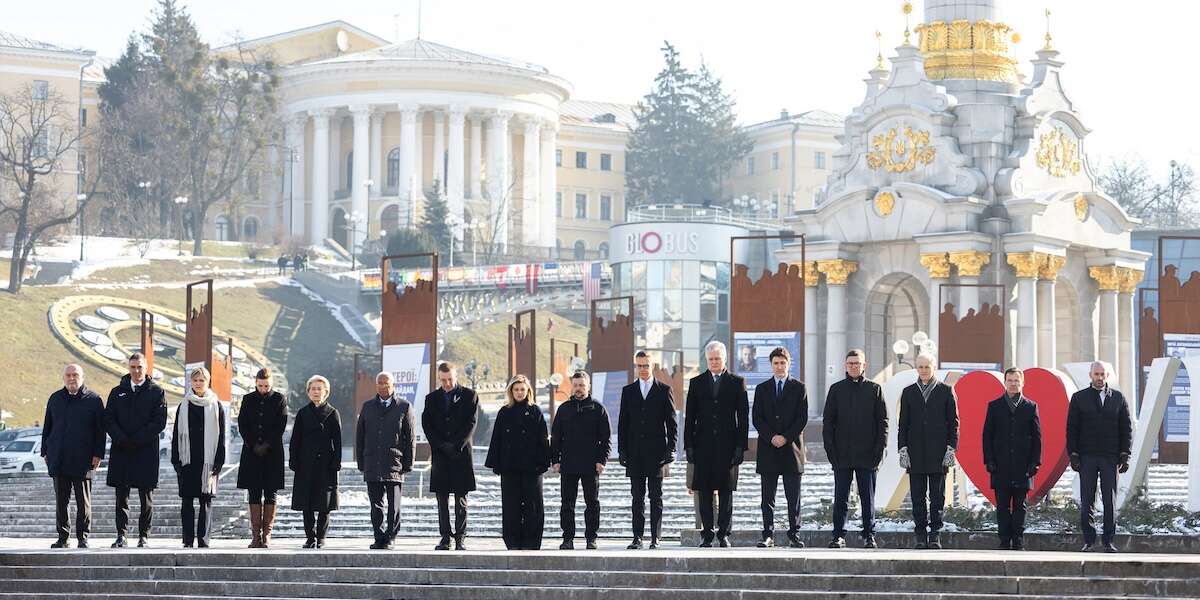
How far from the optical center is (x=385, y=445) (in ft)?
61.6

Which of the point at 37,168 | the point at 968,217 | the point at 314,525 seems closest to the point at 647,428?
the point at 314,525

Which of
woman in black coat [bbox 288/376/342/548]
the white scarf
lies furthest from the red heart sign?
the white scarf

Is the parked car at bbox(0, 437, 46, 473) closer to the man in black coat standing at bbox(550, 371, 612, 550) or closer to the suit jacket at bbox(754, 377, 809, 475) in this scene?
the man in black coat standing at bbox(550, 371, 612, 550)

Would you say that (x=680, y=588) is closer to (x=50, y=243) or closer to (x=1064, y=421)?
(x=1064, y=421)

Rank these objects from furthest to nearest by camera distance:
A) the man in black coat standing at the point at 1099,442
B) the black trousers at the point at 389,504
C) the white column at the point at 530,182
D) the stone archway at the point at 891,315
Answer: the white column at the point at 530,182, the stone archway at the point at 891,315, the black trousers at the point at 389,504, the man in black coat standing at the point at 1099,442

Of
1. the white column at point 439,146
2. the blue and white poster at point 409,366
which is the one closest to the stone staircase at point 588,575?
the blue and white poster at point 409,366

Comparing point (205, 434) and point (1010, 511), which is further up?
point (205, 434)

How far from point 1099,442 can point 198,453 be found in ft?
25.5

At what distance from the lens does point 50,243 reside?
251 ft

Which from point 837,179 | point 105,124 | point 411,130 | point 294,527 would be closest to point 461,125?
point 411,130

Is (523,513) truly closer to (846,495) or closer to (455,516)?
(455,516)

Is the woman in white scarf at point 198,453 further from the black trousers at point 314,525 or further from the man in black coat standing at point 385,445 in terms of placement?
the man in black coat standing at point 385,445

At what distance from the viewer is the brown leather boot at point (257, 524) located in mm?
18891

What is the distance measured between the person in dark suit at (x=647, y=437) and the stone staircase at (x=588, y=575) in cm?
168
